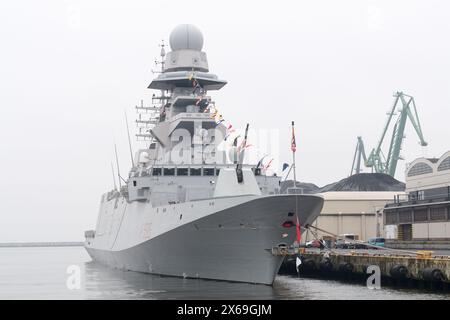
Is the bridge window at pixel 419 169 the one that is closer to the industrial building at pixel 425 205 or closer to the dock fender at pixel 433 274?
the industrial building at pixel 425 205

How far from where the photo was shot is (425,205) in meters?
59.2

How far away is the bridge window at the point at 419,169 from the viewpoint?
237 feet

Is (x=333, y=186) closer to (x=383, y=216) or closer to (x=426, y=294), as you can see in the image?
(x=383, y=216)

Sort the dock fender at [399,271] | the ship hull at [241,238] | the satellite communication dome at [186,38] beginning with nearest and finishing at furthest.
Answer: the ship hull at [241,238] < the dock fender at [399,271] < the satellite communication dome at [186,38]

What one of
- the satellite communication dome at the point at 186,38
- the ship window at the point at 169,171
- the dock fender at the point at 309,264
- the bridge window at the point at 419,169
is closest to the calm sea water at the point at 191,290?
the dock fender at the point at 309,264

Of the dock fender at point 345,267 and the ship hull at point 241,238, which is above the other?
the ship hull at point 241,238

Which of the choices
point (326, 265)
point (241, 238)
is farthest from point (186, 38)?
point (241, 238)

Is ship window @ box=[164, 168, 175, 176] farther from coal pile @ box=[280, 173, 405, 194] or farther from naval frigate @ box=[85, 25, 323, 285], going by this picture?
coal pile @ box=[280, 173, 405, 194]

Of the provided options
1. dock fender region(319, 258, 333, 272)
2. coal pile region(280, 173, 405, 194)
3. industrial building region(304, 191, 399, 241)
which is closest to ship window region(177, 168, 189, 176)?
dock fender region(319, 258, 333, 272)

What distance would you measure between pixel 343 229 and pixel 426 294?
149 feet

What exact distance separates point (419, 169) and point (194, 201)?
45.6 metres

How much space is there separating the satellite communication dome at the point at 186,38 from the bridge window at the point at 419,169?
111 ft

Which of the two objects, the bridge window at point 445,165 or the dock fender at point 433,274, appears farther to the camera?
the bridge window at point 445,165

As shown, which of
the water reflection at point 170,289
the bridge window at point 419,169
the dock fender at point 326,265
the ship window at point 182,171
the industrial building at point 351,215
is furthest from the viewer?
the industrial building at point 351,215
